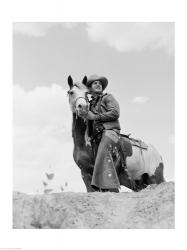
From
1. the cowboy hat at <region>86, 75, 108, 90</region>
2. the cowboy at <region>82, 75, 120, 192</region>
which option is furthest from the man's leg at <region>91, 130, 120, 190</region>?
the cowboy hat at <region>86, 75, 108, 90</region>

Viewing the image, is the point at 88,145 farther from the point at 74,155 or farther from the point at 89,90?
the point at 89,90

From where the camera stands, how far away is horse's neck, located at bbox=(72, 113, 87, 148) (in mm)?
7879

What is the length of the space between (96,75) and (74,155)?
3.90 ft

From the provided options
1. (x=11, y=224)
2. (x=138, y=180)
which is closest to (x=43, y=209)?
(x=11, y=224)

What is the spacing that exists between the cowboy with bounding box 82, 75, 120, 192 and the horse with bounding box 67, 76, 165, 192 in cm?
15

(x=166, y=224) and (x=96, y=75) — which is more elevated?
(x=96, y=75)

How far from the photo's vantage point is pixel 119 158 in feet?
25.8

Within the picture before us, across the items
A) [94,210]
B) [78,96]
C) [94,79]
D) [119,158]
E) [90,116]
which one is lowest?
[94,210]

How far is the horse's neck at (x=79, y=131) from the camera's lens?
7879 millimetres

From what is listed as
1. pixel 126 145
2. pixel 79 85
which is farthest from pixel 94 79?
pixel 126 145

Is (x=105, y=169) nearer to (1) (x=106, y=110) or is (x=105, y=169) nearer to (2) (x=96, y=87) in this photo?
(1) (x=106, y=110)

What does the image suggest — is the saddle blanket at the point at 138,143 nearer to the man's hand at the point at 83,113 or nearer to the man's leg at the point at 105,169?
the man's leg at the point at 105,169

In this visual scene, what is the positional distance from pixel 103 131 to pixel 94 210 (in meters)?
1.47

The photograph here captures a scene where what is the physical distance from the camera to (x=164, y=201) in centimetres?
686
